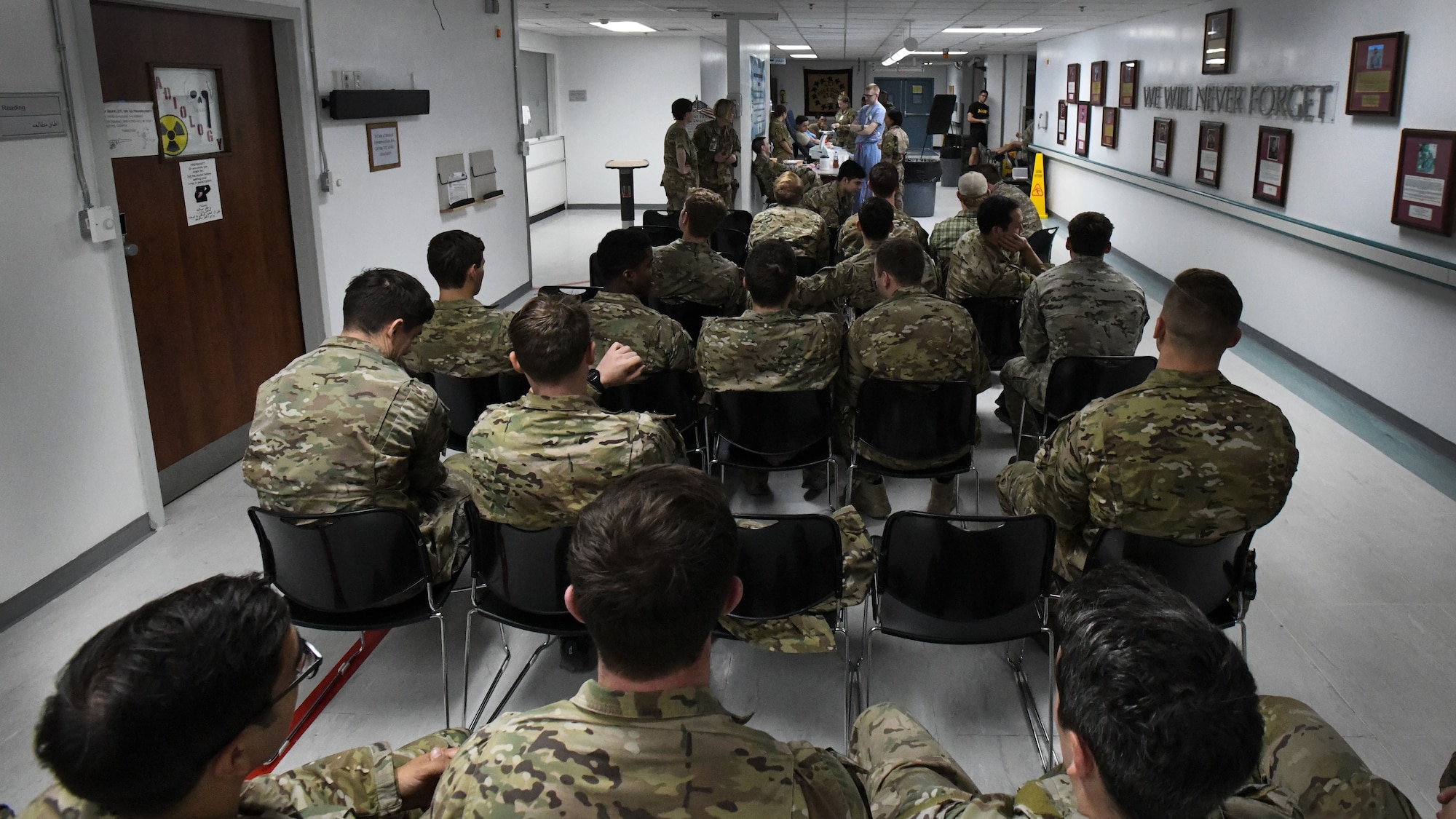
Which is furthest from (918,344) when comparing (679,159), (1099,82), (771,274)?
(1099,82)

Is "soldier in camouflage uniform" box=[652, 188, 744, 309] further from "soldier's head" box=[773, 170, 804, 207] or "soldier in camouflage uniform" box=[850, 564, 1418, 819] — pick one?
"soldier in camouflage uniform" box=[850, 564, 1418, 819]

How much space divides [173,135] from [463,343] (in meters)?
1.71

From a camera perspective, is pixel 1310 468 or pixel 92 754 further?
pixel 1310 468

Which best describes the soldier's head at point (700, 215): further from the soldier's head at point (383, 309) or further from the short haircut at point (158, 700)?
the short haircut at point (158, 700)

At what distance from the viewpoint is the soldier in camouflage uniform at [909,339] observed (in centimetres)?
358

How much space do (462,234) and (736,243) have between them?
156 inches

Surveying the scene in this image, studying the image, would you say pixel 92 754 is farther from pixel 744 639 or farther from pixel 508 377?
→ pixel 508 377

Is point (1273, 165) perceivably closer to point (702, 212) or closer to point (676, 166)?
point (702, 212)

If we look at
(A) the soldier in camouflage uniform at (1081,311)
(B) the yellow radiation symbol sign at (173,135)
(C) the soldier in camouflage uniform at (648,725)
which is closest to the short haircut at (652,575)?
Answer: (C) the soldier in camouflage uniform at (648,725)

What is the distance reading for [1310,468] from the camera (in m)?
4.54

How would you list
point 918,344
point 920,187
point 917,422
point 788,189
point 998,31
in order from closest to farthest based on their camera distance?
point 917,422 → point 918,344 → point 788,189 → point 998,31 → point 920,187

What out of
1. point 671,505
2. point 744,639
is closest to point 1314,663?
point 744,639

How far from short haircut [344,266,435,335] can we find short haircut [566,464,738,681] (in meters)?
1.85

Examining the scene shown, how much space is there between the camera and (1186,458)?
7.52 ft
